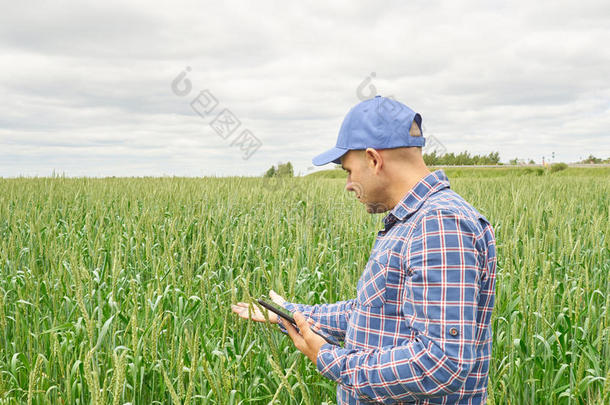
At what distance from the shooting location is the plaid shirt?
1.15 meters

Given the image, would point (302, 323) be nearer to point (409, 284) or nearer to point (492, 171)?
point (409, 284)

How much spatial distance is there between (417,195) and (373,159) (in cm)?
16

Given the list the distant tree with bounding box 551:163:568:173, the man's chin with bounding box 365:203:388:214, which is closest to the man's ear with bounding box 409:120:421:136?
the man's chin with bounding box 365:203:388:214

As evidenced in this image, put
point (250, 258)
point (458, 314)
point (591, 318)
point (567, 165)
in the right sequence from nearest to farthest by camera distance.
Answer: point (458, 314)
point (591, 318)
point (250, 258)
point (567, 165)

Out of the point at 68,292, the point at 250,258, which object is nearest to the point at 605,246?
the point at 250,258

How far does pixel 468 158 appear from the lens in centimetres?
3044

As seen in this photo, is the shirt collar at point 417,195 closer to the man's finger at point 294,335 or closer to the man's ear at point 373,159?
the man's ear at point 373,159

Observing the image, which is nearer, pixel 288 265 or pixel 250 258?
pixel 288 265

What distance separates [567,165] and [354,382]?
3247cm

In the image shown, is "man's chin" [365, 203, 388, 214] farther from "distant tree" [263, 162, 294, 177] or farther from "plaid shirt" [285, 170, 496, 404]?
"distant tree" [263, 162, 294, 177]

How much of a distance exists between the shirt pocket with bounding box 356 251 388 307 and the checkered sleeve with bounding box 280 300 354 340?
0.31 metres

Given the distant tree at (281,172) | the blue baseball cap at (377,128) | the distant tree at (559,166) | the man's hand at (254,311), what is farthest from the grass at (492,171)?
the blue baseball cap at (377,128)

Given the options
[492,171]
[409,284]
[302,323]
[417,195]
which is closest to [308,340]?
[302,323]

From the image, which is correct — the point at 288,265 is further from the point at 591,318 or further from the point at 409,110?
the point at 409,110
